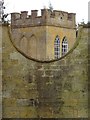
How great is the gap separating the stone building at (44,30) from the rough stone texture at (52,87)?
98.4 feet

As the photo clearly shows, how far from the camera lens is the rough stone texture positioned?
17.3m

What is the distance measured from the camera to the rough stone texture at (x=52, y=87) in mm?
17297

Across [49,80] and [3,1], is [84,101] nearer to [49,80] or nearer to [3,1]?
[49,80]

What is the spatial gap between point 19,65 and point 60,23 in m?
33.3

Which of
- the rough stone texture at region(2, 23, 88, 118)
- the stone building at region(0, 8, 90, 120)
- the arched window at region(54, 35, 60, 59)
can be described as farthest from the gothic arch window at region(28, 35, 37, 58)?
the rough stone texture at region(2, 23, 88, 118)

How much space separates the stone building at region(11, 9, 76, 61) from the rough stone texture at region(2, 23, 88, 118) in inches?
1181

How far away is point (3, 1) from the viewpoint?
4225 cm

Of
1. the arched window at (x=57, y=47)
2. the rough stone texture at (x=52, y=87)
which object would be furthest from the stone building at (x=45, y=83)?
the arched window at (x=57, y=47)

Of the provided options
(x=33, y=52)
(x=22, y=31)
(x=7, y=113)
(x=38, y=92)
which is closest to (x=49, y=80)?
(x=38, y=92)

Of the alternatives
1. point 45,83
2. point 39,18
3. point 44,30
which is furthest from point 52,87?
point 44,30

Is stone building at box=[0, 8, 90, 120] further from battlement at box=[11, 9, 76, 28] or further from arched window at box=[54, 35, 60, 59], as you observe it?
battlement at box=[11, 9, 76, 28]

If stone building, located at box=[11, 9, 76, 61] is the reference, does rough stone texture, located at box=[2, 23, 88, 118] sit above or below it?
below

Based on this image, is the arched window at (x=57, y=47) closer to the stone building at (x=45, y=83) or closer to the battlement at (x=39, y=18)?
the battlement at (x=39, y=18)

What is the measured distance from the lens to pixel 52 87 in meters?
17.3
